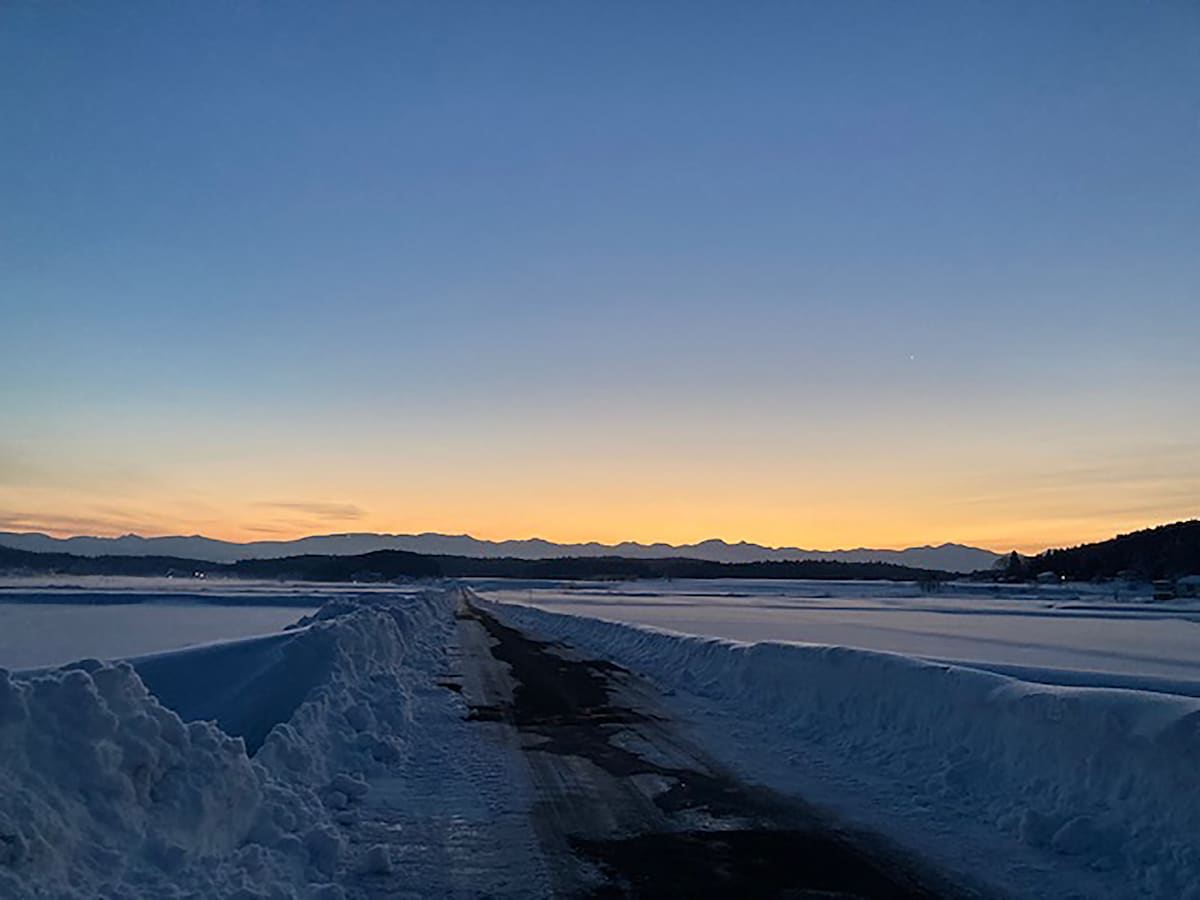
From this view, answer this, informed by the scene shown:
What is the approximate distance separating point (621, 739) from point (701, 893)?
7026 mm

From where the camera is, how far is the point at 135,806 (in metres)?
6.86

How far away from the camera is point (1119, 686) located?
1609cm

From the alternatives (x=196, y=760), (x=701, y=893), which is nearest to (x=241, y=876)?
(x=196, y=760)

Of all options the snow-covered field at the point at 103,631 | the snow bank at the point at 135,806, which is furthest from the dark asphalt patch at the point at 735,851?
the snow-covered field at the point at 103,631

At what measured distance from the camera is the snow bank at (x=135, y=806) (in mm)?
5910

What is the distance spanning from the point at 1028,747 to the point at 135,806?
8.89m

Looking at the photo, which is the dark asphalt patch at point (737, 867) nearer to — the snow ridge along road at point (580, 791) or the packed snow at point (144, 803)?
the snow ridge along road at point (580, 791)

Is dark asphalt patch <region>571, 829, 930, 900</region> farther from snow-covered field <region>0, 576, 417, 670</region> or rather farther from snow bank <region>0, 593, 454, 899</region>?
snow-covered field <region>0, 576, 417, 670</region>

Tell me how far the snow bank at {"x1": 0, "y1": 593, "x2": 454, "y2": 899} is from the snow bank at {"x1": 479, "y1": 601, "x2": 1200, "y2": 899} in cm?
633

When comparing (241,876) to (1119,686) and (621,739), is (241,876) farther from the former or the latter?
(1119,686)

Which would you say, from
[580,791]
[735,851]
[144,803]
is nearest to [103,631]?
[580,791]

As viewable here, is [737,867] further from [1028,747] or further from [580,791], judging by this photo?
[1028,747]

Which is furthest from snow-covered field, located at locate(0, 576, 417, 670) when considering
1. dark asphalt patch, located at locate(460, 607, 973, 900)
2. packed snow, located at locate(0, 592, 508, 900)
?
dark asphalt patch, located at locate(460, 607, 973, 900)

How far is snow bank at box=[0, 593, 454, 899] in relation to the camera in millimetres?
5910
